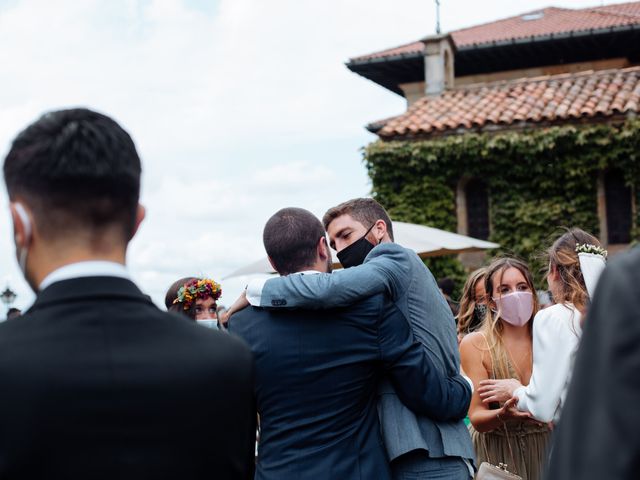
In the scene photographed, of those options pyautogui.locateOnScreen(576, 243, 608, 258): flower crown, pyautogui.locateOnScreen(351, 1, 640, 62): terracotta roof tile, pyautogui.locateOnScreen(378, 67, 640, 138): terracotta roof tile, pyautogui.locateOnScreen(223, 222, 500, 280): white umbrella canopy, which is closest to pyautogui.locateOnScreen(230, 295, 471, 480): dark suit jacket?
pyautogui.locateOnScreen(576, 243, 608, 258): flower crown

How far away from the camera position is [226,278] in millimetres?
10344

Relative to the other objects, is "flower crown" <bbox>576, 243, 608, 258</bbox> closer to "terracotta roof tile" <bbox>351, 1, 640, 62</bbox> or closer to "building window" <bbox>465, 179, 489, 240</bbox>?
"building window" <bbox>465, 179, 489, 240</bbox>

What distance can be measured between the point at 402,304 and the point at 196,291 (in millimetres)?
2957

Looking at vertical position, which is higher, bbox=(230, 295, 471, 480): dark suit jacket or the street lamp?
bbox=(230, 295, 471, 480): dark suit jacket

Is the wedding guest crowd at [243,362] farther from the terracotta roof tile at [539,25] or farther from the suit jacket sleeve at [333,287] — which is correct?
the terracotta roof tile at [539,25]

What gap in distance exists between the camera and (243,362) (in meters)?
A: 1.70

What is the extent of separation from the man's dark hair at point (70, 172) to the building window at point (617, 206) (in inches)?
679

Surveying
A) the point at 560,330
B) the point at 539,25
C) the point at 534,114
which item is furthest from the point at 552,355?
the point at 539,25

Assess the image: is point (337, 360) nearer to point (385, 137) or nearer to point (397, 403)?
point (397, 403)

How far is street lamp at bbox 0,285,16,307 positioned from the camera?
930 inches

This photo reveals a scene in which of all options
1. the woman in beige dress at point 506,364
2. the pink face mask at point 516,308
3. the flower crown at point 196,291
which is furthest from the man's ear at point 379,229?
the flower crown at point 196,291

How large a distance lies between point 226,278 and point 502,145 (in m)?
9.23

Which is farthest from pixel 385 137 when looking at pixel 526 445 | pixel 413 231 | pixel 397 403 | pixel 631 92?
→ pixel 397 403

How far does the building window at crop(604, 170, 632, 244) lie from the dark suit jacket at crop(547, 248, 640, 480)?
17480 mm
